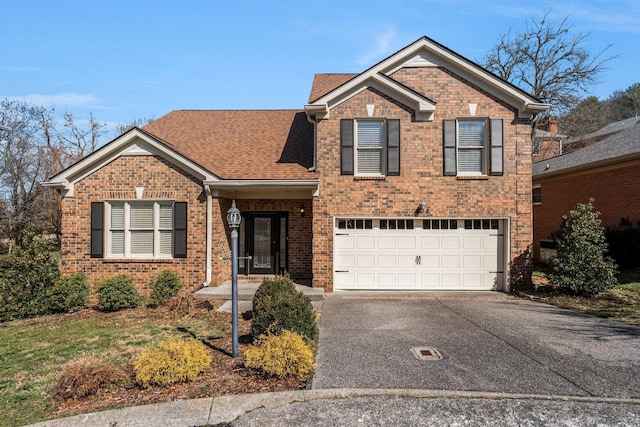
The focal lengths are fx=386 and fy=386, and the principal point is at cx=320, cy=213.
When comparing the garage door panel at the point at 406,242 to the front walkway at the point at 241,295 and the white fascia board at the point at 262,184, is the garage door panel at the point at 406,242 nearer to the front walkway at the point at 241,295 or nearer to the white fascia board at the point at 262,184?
the front walkway at the point at 241,295

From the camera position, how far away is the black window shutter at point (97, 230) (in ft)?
36.4

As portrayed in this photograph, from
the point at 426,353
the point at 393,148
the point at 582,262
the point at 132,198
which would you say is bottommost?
the point at 426,353

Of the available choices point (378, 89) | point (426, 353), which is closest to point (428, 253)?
point (378, 89)

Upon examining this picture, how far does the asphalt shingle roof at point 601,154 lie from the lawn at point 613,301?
5.30 meters

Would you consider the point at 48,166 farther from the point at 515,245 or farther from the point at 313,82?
the point at 515,245

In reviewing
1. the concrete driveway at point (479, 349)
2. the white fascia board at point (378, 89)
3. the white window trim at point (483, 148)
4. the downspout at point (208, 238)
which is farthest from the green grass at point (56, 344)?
the white window trim at point (483, 148)

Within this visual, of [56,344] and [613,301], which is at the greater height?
[613,301]

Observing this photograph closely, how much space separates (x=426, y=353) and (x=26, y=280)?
951cm

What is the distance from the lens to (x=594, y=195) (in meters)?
16.0

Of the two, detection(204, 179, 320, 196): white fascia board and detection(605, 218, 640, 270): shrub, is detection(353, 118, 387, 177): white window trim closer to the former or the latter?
detection(204, 179, 320, 196): white fascia board

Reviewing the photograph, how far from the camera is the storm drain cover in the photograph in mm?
6043

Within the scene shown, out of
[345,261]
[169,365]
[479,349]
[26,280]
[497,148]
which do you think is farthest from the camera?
[345,261]

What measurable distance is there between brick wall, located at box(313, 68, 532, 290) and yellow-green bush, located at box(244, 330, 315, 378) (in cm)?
606

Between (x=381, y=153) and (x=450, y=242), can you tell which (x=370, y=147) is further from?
(x=450, y=242)
